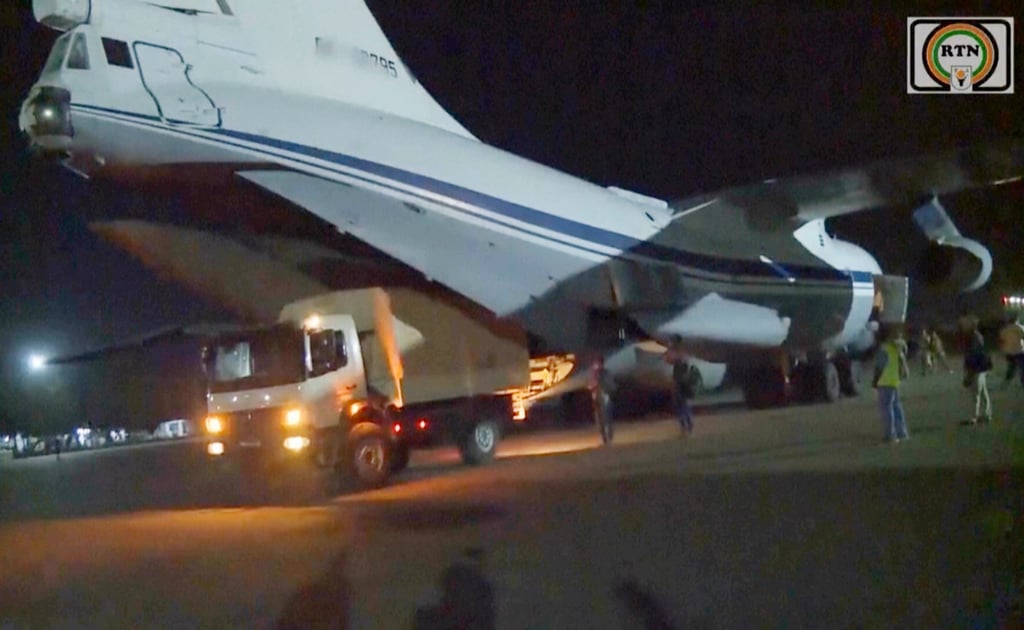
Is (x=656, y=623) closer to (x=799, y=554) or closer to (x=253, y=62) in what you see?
(x=799, y=554)

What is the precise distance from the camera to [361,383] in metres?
13.9

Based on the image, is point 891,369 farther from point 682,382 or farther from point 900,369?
point 682,382

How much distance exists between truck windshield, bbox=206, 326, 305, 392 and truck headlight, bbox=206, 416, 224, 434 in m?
0.38

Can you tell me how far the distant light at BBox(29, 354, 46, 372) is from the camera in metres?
20.0

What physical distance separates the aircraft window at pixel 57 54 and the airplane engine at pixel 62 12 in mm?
159

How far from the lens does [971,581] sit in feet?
21.3

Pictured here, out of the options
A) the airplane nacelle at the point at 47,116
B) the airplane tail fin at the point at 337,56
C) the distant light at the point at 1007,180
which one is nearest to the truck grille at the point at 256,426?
the airplane nacelle at the point at 47,116

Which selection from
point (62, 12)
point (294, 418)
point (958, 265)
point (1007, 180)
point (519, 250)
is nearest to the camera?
point (294, 418)

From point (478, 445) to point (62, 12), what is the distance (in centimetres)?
757

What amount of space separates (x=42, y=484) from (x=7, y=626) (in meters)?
11.9

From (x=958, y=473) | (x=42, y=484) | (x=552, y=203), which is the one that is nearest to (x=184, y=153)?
(x=552, y=203)

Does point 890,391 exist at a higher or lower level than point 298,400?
lower

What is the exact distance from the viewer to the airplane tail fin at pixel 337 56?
15.5m

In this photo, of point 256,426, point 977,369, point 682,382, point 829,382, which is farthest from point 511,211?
point 829,382
